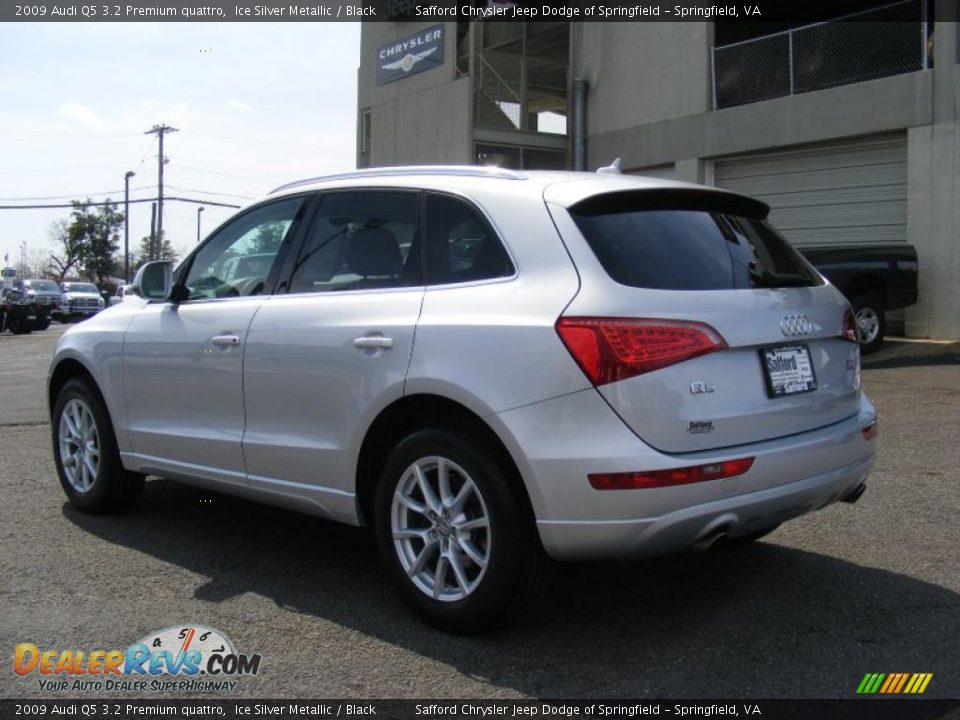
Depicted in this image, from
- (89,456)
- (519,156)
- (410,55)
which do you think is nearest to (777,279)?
(89,456)

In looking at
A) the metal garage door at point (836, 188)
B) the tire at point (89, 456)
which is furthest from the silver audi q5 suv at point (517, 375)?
the metal garage door at point (836, 188)

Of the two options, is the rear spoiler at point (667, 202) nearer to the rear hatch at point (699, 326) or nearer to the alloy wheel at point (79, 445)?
the rear hatch at point (699, 326)

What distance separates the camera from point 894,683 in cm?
329

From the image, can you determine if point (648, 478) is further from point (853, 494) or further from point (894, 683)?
point (853, 494)

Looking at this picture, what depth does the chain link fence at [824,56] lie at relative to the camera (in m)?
15.3

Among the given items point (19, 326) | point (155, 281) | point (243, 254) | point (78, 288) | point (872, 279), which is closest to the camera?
point (243, 254)

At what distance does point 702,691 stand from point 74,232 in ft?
243

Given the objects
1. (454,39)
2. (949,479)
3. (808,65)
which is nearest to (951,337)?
(808,65)

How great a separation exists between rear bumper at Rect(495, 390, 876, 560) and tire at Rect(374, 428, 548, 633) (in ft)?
0.41

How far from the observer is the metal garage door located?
50.4ft

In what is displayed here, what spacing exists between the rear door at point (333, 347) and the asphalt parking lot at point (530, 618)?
0.50m

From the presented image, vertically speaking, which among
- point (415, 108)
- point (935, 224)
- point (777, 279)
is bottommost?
point (777, 279)

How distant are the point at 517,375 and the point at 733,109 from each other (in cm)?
1522

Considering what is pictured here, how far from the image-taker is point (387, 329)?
3855mm
